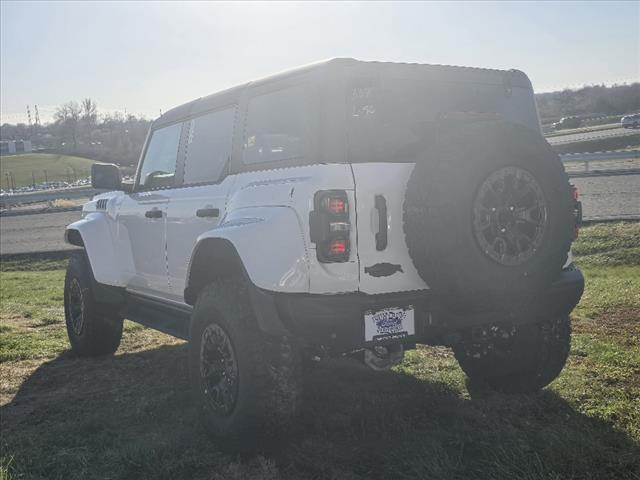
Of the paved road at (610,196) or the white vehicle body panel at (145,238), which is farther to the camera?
the paved road at (610,196)

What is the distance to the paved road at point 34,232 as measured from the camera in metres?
14.6

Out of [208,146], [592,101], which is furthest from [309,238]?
[592,101]

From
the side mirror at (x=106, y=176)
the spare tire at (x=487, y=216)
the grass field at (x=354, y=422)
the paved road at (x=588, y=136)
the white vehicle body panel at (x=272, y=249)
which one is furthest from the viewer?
the paved road at (x=588, y=136)

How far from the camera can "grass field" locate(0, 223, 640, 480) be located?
3.20 meters

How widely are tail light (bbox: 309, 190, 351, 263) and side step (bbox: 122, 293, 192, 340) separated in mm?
1590

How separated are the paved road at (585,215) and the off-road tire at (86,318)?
8.51 metres

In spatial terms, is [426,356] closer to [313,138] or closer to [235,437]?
[235,437]

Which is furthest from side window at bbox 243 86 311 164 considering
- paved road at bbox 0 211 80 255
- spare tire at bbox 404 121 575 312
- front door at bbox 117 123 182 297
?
paved road at bbox 0 211 80 255

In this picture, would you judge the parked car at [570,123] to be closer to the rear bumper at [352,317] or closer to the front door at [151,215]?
the front door at [151,215]

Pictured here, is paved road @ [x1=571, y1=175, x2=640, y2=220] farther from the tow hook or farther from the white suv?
the tow hook

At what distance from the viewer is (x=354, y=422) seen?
387cm

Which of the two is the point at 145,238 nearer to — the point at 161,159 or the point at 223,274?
the point at 161,159

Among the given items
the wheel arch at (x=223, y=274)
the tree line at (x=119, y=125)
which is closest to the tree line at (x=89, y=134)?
the tree line at (x=119, y=125)

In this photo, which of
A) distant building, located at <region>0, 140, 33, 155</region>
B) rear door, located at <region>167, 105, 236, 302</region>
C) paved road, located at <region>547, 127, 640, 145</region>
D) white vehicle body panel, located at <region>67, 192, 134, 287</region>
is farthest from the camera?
distant building, located at <region>0, 140, 33, 155</region>
